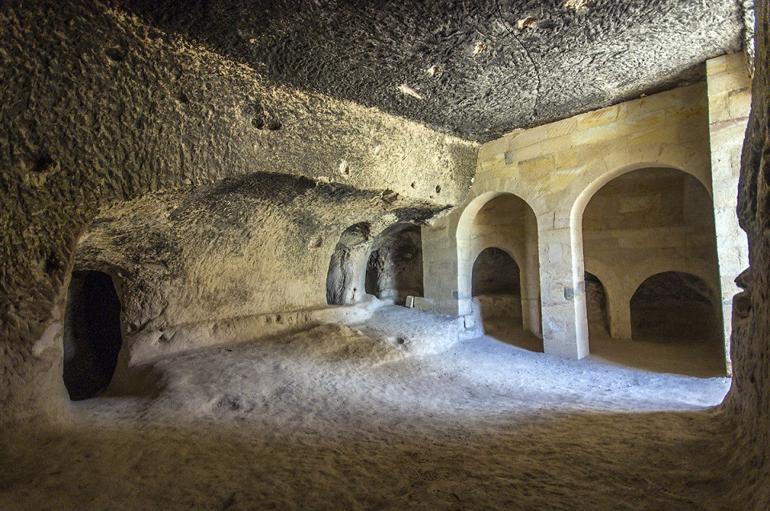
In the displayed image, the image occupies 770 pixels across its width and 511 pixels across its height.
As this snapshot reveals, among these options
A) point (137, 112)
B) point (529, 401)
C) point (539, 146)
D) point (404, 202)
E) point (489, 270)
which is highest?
point (539, 146)

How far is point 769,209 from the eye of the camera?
1.62 m

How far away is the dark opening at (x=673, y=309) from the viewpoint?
293 inches

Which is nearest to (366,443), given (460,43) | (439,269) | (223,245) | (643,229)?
(223,245)

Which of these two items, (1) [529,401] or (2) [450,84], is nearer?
(1) [529,401]

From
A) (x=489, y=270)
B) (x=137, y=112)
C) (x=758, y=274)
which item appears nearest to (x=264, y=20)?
(x=137, y=112)

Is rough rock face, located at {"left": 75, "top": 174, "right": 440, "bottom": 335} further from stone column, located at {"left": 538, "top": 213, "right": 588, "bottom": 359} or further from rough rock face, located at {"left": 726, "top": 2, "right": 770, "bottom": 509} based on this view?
rough rock face, located at {"left": 726, "top": 2, "right": 770, "bottom": 509}

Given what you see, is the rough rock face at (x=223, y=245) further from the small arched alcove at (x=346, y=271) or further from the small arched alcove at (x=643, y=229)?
the small arched alcove at (x=643, y=229)

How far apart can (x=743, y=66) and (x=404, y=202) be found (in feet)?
12.3

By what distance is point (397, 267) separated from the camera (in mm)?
8773

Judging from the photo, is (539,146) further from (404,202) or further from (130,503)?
(130,503)

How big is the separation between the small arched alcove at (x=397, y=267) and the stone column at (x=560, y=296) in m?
3.23

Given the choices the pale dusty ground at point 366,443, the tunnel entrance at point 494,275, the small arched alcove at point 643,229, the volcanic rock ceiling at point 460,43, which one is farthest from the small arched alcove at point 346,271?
the small arched alcove at point 643,229

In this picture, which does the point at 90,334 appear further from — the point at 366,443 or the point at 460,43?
the point at 460,43

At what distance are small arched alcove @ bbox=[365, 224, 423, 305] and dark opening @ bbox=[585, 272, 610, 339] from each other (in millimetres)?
3416
